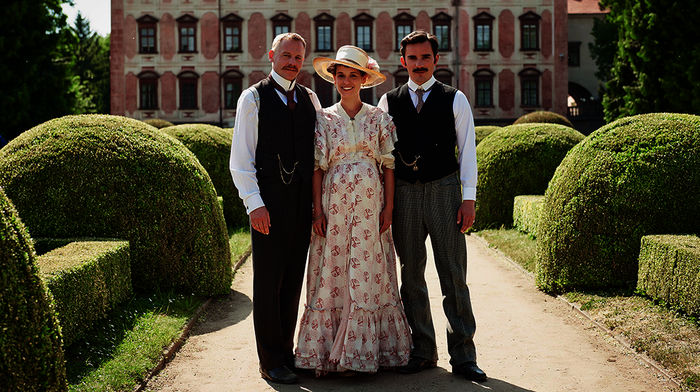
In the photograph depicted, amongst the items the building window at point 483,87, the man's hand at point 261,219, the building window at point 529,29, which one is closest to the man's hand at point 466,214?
the man's hand at point 261,219

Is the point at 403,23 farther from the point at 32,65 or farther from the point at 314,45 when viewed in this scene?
the point at 32,65

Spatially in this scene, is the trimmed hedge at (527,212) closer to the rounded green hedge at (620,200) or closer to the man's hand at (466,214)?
the rounded green hedge at (620,200)

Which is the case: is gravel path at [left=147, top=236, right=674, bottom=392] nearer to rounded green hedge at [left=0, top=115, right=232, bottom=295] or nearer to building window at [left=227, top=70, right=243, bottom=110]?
rounded green hedge at [left=0, top=115, right=232, bottom=295]

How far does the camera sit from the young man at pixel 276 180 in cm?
469

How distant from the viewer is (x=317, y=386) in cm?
459

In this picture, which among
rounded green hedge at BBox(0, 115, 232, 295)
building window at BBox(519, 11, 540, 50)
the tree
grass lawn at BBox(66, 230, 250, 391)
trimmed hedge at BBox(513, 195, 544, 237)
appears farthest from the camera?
building window at BBox(519, 11, 540, 50)

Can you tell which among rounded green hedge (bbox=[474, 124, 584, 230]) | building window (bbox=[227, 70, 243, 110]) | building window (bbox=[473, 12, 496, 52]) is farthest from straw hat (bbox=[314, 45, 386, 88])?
building window (bbox=[473, 12, 496, 52])

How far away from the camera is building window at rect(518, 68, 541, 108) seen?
3938 centimetres

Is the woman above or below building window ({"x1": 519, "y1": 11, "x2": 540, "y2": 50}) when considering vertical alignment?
below

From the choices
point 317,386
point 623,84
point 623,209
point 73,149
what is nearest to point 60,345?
point 317,386

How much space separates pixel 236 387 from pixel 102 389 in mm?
810

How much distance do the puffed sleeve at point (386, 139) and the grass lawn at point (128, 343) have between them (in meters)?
2.09

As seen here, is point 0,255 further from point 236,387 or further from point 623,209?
point 623,209

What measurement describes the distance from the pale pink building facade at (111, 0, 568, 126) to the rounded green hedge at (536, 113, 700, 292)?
32.5 metres
